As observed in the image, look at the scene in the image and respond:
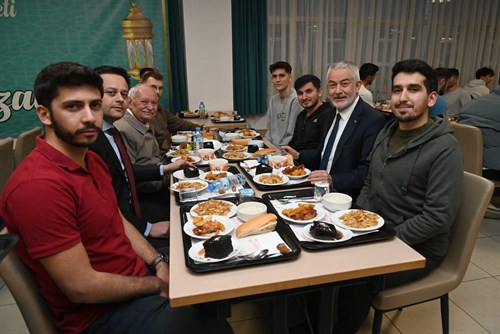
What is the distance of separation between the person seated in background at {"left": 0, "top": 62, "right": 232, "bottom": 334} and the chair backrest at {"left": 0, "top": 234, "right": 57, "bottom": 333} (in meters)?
0.02

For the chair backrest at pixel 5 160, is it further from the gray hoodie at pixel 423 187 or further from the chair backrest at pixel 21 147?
the gray hoodie at pixel 423 187

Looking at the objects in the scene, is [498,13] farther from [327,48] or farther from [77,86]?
[77,86]

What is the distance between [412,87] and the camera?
1550mm

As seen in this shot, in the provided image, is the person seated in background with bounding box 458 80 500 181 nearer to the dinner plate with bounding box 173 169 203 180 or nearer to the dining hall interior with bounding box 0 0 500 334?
the dinner plate with bounding box 173 169 203 180

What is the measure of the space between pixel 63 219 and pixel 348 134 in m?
1.62

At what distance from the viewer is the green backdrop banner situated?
3.88m

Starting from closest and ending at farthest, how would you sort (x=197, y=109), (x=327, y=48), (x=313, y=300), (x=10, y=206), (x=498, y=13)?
1. (x=10, y=206)
2. (x=313, y=300)
3. (x=197, y=109)
4. (x=327, y=48)
5. (x=498, y=13)

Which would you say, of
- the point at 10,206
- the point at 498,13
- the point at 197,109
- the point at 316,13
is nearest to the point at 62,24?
the point at 197,109

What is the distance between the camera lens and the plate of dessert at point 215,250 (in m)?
1.09

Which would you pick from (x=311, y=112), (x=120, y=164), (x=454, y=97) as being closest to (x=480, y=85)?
(x=454, y=97)

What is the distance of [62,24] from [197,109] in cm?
192

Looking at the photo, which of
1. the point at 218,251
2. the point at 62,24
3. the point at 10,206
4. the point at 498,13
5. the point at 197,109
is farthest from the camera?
the point at 498,13

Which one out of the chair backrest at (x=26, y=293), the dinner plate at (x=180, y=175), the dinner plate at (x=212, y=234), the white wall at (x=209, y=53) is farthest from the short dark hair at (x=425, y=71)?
the white wall at (x=209, y=53)

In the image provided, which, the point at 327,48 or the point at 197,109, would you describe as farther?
the point at 327,48
